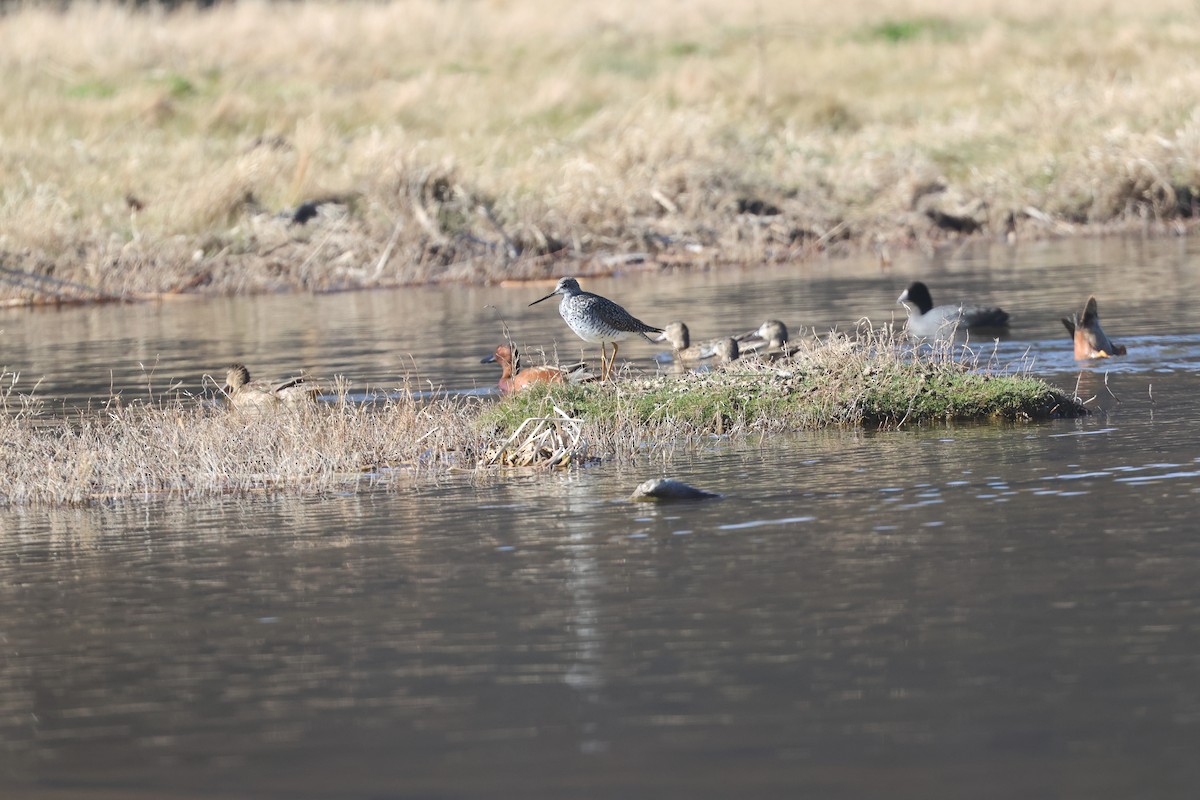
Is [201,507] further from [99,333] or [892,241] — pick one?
[892,241]

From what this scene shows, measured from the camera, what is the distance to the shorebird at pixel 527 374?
16672 mm

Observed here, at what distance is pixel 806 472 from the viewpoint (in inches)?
506

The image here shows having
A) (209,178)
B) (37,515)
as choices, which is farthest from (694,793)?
(209,178)

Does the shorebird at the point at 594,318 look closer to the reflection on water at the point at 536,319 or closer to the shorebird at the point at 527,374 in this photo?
the shorebird at the point at 527,374

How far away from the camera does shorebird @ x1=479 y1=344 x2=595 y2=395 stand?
16672mm

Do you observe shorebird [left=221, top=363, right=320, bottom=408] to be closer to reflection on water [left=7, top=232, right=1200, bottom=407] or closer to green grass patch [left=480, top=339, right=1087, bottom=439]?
reflection on water [left=7, top=232, right=1200, bottom=407]

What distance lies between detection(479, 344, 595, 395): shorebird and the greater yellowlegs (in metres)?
5.05

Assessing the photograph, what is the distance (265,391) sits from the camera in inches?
674

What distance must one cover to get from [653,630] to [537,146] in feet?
108

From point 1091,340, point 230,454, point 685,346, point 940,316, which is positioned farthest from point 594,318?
point 940,316

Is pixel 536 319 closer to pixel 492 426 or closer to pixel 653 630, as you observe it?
pixel 492 426

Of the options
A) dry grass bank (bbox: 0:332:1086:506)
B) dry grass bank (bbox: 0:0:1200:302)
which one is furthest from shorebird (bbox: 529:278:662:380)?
dry grass bank (bbox: 0:0:1200:302)

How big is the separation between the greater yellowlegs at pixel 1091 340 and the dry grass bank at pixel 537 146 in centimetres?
1601

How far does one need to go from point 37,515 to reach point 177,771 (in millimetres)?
6273
